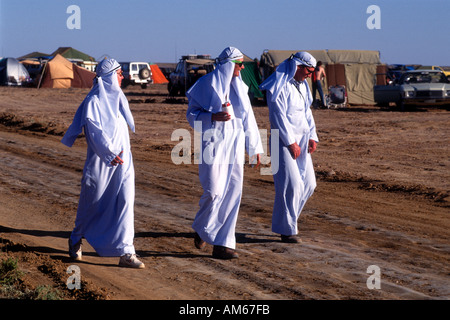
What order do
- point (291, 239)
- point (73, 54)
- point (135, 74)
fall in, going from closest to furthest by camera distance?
point (291, 239)
point (135, 74)
point (73, 54)

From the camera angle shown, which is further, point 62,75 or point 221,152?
point 62,75

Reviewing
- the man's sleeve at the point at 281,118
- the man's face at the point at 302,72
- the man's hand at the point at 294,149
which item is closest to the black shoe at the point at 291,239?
the man's hand at the point at 294,149

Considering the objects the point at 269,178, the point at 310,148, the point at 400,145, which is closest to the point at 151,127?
the point at 400,145

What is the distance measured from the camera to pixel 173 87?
3378 cm

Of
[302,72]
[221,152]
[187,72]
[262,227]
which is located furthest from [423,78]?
[221,152]

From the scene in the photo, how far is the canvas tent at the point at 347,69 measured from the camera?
2800 cm

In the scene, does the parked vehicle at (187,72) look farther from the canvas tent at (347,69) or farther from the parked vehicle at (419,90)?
the parked vehicle at (419,90)

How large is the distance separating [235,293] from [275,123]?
7.31 feet

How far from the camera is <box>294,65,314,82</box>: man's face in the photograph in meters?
7.35

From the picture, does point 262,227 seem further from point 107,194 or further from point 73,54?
point 73,54

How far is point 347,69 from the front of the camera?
92.4ft

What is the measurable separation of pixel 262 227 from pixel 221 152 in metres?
1.80

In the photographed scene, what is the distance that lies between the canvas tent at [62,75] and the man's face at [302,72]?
35.4 meters

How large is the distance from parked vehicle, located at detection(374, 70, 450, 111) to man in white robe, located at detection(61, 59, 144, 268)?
18.2 metres
